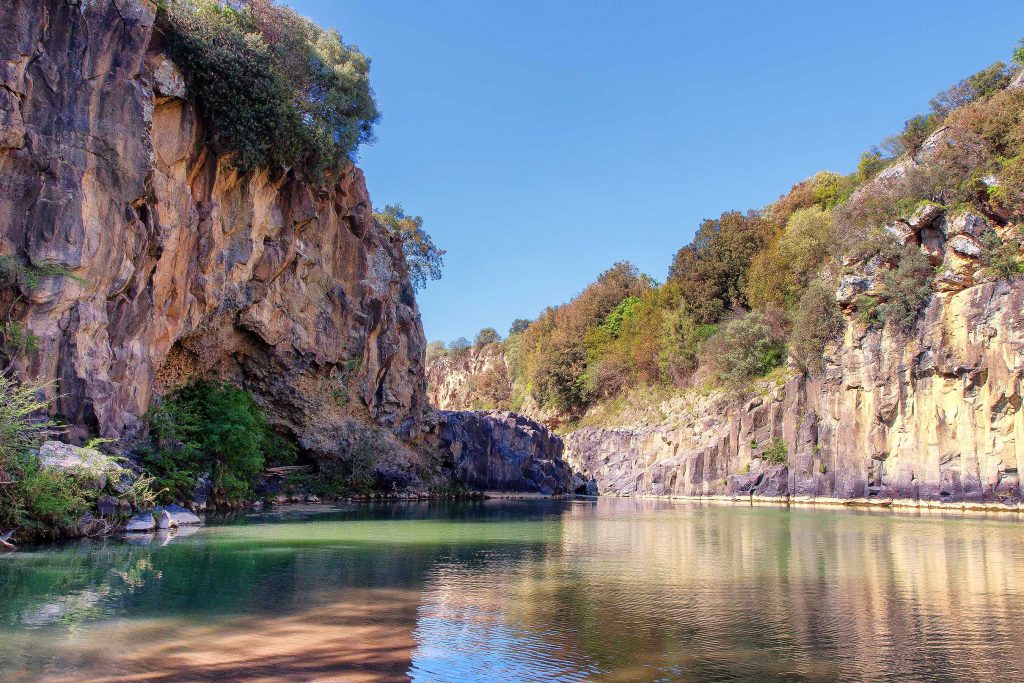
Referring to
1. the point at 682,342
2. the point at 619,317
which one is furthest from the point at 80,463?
the point at 619,317

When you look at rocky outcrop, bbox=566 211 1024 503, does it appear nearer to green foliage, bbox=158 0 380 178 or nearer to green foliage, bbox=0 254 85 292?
green foliage, bbox=158 0 380 178

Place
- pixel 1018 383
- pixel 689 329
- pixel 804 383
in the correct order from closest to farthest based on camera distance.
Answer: pixel 1018 383 → pixel 804 383 → pixel 689 329

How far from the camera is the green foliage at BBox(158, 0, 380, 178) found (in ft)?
85.3

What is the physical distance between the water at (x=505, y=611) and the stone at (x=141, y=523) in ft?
4.08

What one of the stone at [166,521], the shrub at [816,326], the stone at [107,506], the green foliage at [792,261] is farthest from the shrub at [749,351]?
the stone at [107,506]

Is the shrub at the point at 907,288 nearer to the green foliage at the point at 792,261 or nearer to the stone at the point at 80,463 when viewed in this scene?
the green foliage at the point at 792,261

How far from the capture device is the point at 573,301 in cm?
8619

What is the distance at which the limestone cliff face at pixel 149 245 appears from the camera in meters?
19.7

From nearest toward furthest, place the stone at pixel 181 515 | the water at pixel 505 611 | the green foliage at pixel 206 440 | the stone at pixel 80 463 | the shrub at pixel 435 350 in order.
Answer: the water at pixel 505 611, the stone at pixel 80 463, the stone at pixel 181 515, the green foliage at pixel 206 440, the shrub at pixel 435 350

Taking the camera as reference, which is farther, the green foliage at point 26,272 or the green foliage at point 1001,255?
the green foliage at point 1001,255

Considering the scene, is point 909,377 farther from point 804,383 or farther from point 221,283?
point 221,283

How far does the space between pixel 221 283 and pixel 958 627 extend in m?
26.8

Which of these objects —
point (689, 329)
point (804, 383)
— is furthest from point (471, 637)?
point (689, 329)

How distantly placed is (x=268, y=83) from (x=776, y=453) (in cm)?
3565
